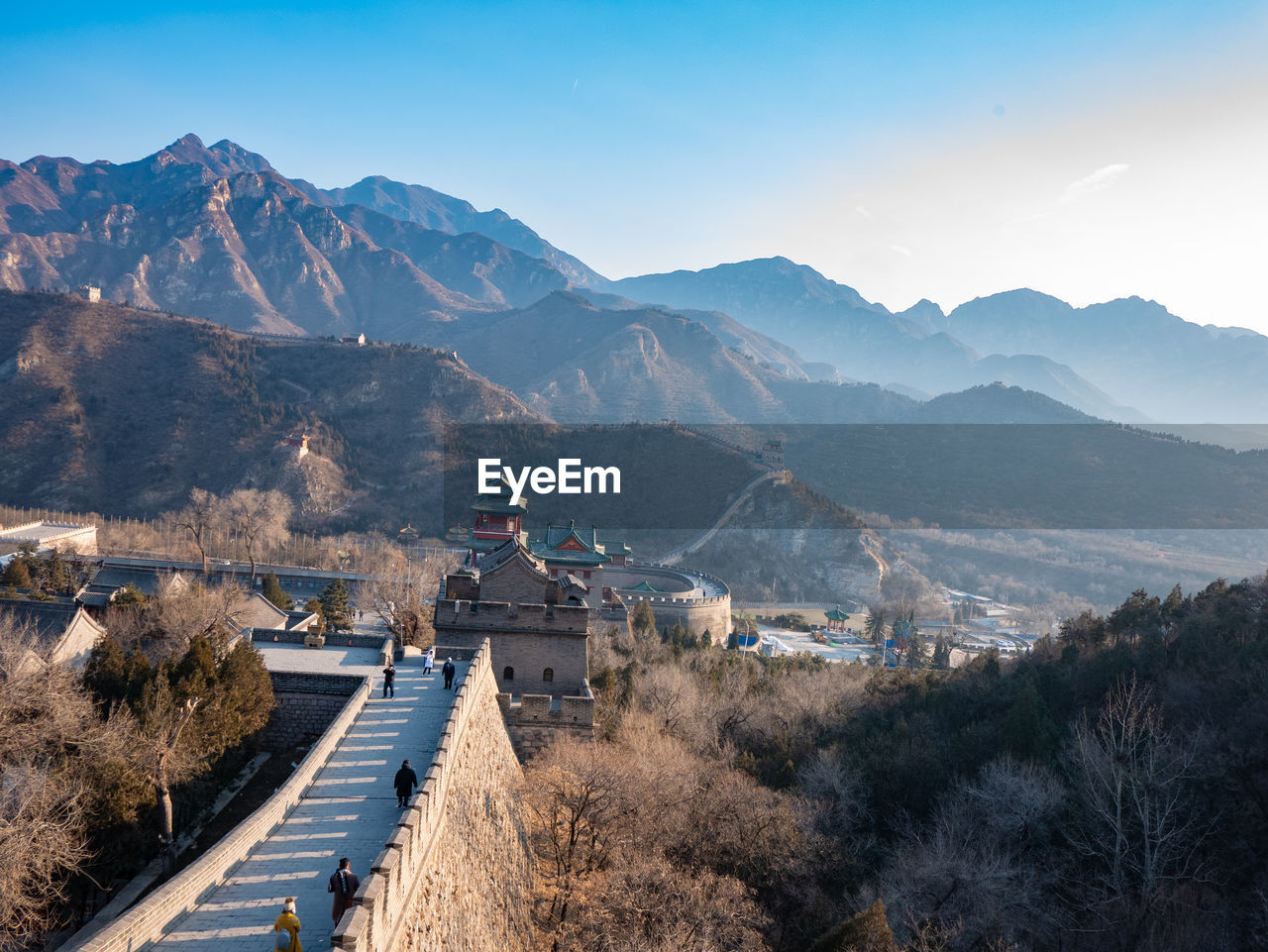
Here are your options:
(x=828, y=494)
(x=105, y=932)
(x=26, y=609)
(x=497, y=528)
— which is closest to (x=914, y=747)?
(x=105, y=932)

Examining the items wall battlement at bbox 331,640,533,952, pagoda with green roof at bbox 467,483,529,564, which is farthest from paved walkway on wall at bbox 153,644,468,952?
pagoda with green roof at bbox 467,483,529,564

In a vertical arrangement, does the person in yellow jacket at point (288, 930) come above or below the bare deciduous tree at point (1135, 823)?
above

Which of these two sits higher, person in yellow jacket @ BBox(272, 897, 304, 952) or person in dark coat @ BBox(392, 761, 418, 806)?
person in yellow jacket @ BBox(272, 897, 304, 952)

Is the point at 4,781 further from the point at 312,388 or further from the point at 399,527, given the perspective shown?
the point at 312,388

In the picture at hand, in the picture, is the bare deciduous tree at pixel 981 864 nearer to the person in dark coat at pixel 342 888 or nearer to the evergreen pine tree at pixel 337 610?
the person in dark coat at pixel 342 888

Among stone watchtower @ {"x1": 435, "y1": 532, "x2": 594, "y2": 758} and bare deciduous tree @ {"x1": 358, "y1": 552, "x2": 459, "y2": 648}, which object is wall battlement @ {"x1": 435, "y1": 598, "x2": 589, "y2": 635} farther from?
bare deciduous tree @ {"x1": 358, "y1": 552, "x2": 459, "y2": 648}

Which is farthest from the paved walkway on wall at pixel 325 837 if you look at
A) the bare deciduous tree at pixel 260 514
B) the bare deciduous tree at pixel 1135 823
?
the bare deciduous tree at pixel 260 514
